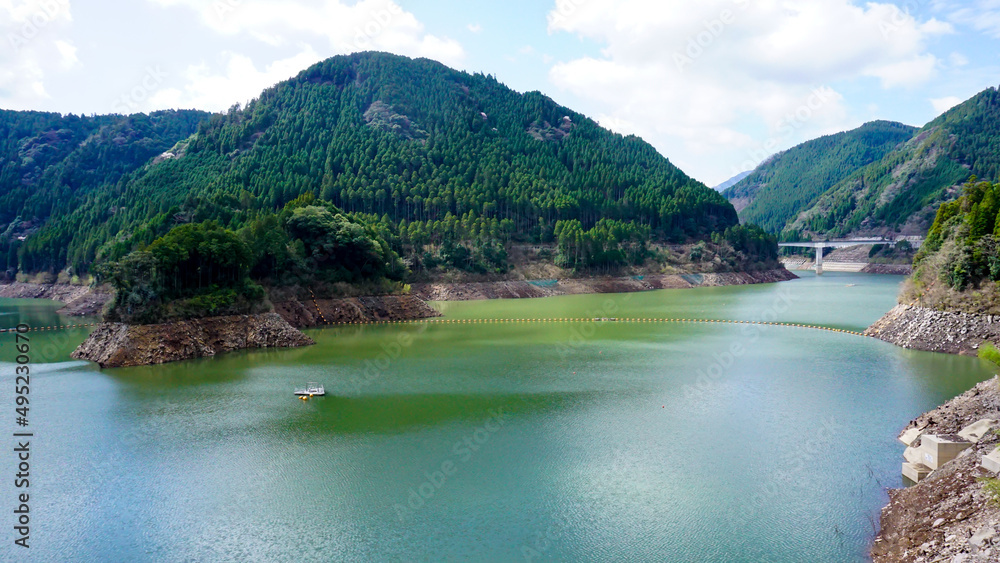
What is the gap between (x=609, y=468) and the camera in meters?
19.1

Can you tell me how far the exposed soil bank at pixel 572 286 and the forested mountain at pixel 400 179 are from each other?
187 inches

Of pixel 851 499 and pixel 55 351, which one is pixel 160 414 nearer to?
pixel 55 351

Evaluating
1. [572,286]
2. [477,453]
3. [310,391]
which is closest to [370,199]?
[572,286]

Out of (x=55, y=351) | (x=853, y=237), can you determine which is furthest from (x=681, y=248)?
(x=55, y=351)

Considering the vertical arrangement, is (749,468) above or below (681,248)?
below

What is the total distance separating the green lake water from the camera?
1515 centimetres

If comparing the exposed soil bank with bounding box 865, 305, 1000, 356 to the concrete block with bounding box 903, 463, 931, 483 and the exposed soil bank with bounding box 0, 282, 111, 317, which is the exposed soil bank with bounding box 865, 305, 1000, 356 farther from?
the exposed soil bank with bounding box 0, 282, 111, 317

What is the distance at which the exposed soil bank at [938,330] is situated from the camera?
3469cm

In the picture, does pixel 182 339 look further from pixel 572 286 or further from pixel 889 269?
pixel 889 269

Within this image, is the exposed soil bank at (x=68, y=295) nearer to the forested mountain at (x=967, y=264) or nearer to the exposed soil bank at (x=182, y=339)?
the exposed soil bank at (x=182, y=339)

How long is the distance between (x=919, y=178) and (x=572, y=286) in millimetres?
124548

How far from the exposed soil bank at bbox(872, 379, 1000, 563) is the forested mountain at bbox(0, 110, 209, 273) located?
401ft

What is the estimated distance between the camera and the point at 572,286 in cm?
8394

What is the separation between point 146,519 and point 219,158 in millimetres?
99943
